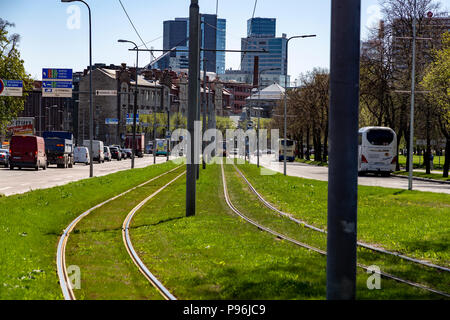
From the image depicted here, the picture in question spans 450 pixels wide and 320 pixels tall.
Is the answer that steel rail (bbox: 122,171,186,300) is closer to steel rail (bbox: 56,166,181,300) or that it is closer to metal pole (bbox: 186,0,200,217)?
steel rail (bbox: 56,166,181,300)

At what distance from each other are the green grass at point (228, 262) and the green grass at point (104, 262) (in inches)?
14.8

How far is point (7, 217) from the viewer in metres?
16.3

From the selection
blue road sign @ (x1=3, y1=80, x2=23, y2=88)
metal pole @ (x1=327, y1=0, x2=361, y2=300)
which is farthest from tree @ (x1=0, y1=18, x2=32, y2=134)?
metal pole @ (x1=327, y1=0, x2=361, y2=300)

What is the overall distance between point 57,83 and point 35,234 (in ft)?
104

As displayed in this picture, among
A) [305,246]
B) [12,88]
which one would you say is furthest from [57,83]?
[305,246]

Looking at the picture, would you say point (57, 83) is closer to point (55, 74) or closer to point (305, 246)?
point (55, 74)

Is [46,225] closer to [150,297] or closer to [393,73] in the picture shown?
[150,297]

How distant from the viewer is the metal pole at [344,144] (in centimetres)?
662

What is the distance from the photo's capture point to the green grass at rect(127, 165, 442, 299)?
8.59m

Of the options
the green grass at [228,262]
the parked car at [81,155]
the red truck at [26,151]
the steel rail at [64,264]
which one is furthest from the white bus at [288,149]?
the steel rail at [64,264]

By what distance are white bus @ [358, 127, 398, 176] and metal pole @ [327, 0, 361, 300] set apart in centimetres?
4066

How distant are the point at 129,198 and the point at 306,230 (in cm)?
1067

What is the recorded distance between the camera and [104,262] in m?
11.1
